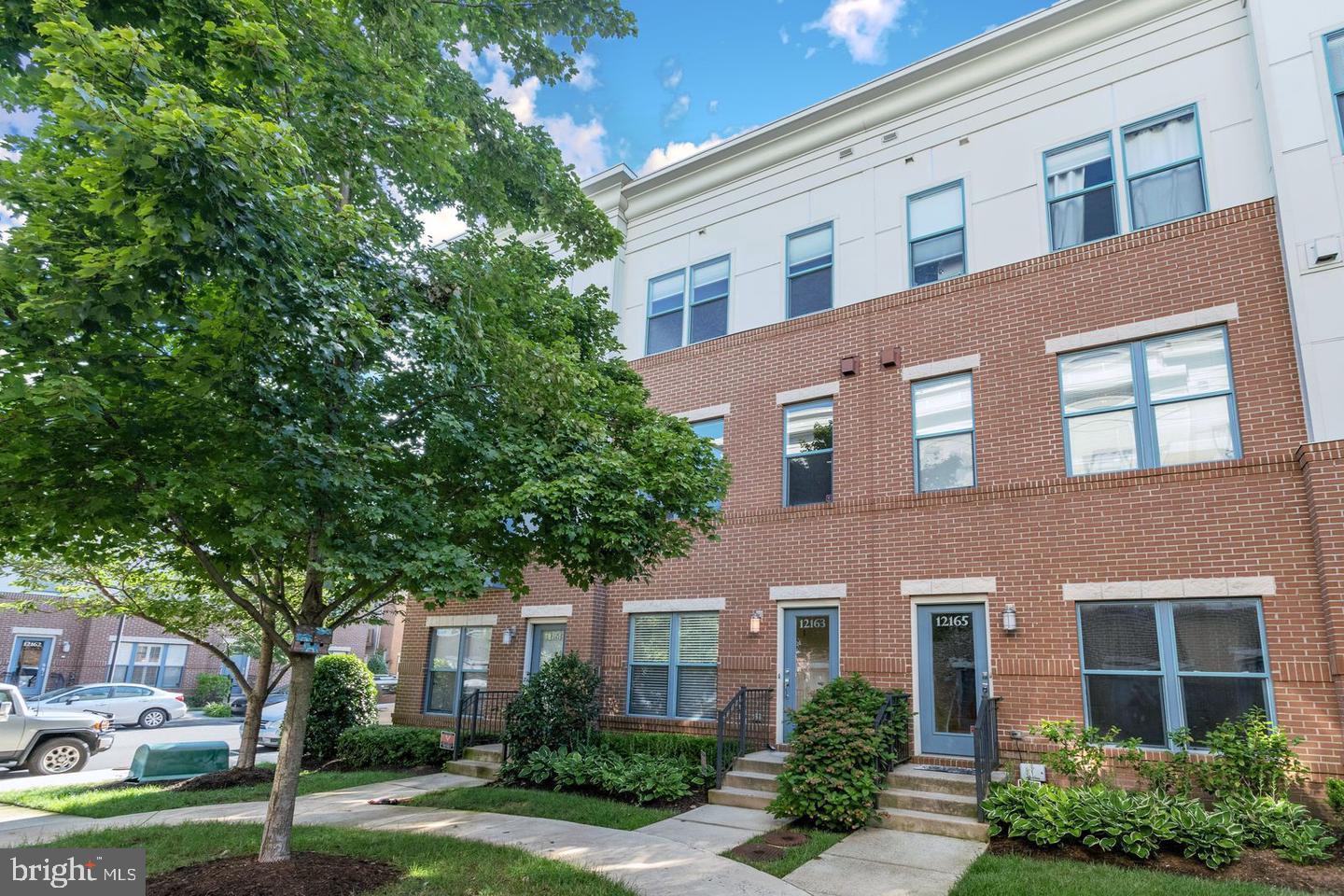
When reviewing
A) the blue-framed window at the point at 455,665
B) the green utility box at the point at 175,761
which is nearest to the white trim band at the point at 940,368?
the blue-framed window at the point at 455,665

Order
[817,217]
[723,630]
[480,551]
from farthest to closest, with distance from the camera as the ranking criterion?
1. [817,217]
2. [723,630]
3. [480,551]

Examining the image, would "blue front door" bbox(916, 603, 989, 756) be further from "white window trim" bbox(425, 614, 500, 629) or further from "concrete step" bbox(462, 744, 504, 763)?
"white window trim" bbox(425, 614, 500, 629)

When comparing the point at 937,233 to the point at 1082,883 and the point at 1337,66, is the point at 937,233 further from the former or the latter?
the point at 1082,883

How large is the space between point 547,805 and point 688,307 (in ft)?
28.7

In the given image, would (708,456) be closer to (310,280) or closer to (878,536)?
(878,536)

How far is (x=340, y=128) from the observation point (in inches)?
263

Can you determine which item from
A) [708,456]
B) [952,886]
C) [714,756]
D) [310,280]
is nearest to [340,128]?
[310,280]

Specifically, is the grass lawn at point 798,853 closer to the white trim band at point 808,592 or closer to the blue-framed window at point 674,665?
the white trim band at point 808,592

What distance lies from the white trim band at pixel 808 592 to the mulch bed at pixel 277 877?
6645 mm

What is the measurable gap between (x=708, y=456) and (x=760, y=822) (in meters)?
4.13

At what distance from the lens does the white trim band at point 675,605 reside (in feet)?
41.4

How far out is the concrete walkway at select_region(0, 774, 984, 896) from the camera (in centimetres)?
664

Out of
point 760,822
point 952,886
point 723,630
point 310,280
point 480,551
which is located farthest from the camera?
point 723,630

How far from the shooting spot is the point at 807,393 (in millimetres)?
12609
